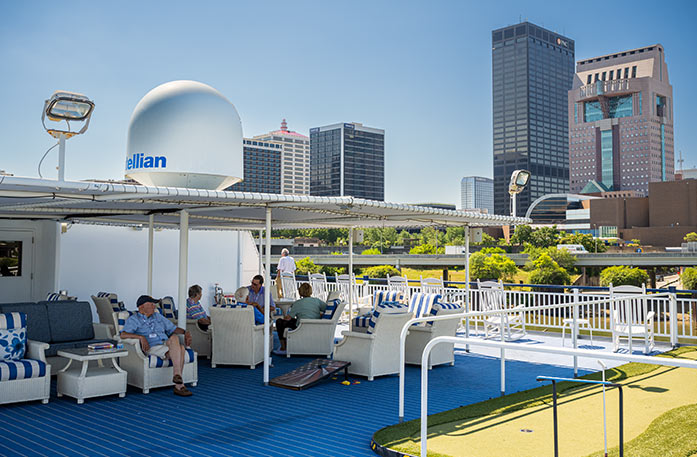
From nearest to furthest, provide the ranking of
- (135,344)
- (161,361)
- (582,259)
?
1. (135,344)
2. (161,361)
3. (582,259)

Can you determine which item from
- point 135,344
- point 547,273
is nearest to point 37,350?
point 135,344

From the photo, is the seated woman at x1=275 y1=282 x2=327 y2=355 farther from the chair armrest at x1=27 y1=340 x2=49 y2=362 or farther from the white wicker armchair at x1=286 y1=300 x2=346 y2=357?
the chair armrest at x1=27 y1=340 x2=49 y2=362

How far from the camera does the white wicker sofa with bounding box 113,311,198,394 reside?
7.50m

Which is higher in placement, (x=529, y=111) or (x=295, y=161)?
(x=529, y=111)

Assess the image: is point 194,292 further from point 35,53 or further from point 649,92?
point 649,92

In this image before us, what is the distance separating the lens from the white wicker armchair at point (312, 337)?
10305 millimetres

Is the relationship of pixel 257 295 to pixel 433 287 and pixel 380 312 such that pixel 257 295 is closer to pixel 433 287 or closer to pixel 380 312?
pixel 380 312

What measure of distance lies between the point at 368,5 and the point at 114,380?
73.0 feet

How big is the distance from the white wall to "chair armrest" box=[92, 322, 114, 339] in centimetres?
646

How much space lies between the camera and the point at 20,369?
680 centimetres

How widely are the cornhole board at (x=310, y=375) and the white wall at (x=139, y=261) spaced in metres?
8.97

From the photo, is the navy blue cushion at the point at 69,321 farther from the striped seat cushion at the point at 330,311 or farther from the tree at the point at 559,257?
the tree at the point at 559,257

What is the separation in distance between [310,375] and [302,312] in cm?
233

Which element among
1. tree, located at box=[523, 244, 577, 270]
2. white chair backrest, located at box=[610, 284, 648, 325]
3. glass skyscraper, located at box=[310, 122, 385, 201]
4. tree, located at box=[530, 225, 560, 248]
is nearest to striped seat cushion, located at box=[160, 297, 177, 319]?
white chair backrest, located at box=[610, 284, 648, 325]
